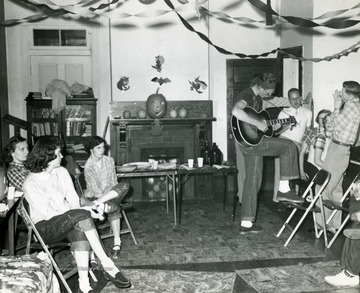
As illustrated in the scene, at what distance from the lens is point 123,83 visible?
8945 millimetres

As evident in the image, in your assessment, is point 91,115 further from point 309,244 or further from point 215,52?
point 309,244

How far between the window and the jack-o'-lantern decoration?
1.63 meters

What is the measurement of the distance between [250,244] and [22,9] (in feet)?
19.0

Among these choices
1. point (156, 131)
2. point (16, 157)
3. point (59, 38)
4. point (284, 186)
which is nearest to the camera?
point (16, 157)

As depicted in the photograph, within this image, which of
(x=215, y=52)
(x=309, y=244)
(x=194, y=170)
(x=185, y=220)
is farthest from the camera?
(x=215, y=52)

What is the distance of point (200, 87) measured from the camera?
9.23 meters

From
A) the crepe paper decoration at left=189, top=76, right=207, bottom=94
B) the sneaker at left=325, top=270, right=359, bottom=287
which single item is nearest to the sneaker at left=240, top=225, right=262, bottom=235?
the sneaker at left=325, top=270, right=359, bottom=287

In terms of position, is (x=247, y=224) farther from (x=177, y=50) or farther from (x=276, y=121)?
(x=177, y=50)

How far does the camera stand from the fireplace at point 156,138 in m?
8.82

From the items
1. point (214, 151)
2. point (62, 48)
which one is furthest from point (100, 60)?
point (214, 151)

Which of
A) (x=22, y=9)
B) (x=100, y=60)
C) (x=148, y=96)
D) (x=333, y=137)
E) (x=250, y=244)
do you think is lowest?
(x=250, y=244)

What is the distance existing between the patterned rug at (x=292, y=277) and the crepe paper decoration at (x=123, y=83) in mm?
Result: 4763

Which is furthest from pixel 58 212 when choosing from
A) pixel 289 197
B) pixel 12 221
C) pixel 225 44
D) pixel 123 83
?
pixel 225 44

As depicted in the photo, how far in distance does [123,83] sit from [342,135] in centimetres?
431
